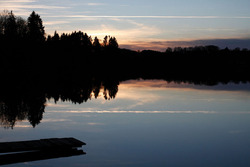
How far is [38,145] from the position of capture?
49.7ft

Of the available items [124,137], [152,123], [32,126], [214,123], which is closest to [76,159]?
[124,137]

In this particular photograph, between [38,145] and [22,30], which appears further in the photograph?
[22,30]

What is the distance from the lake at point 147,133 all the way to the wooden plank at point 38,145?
78 centimetres

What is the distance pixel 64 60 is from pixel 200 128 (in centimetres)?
10133

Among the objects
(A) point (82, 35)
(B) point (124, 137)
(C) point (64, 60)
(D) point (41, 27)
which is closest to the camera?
(B) point (124, 137)

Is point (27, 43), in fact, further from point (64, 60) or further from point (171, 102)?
point (171, 102)

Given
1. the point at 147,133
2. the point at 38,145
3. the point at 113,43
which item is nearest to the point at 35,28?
the point at 113,43

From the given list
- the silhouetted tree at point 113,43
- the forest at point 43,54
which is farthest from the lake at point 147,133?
the silhouetted tree at point 113,43

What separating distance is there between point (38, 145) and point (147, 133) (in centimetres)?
736

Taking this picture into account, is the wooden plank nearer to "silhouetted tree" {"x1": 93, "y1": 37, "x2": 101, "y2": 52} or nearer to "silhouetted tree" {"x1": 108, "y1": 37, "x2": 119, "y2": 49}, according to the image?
"silhouetted tree" {"x1": 93, "y1": 37, "x2": 101, "y2": 52}

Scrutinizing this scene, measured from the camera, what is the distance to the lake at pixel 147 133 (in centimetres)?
1502

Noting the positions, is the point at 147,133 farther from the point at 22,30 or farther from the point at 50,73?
the point at 22,30

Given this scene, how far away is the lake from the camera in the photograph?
15.0m

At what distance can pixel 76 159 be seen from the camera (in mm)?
14820
